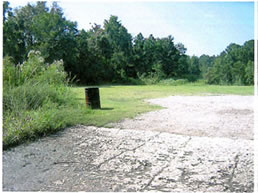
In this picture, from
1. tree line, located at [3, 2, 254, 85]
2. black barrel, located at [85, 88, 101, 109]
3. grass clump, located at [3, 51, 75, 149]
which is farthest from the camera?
tree line, located at [3, 2, 254, 85]

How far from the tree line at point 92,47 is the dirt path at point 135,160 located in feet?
43.3

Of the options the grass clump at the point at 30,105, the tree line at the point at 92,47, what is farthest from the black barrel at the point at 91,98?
the tree line at the point at 92,47

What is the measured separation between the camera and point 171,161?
7.40 ft

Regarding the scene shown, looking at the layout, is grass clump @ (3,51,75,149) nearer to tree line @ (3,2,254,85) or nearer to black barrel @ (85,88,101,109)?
black barrel @ (85,88,101,109)

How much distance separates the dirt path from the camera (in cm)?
183

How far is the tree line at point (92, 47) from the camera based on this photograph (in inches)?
682

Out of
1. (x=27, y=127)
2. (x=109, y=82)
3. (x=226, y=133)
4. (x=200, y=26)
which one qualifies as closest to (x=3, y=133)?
(x=27, y=127)

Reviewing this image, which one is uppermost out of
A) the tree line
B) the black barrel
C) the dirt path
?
the tree line

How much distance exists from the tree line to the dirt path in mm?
13185

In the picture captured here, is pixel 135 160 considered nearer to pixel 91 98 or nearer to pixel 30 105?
pixel 30 105

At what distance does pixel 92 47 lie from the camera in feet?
69.9

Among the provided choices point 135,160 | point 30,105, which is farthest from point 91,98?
point 135,160

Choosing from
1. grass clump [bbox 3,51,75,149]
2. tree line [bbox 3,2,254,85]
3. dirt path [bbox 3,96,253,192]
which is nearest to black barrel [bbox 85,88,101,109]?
grass clump [bbox 3,51,75,149]

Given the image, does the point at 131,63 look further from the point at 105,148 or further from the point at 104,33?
the point at 105,148
